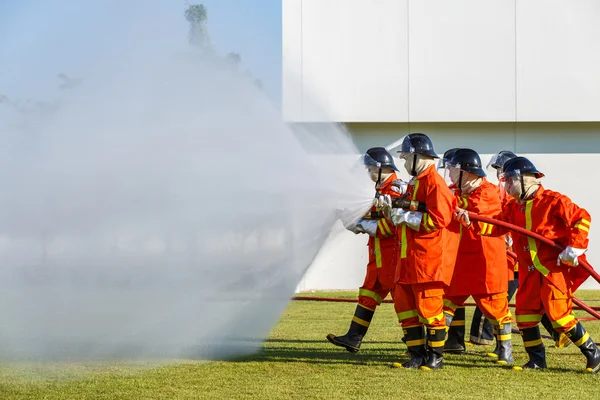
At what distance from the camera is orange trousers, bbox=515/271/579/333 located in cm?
884

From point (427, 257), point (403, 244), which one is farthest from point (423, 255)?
point (403, 244)

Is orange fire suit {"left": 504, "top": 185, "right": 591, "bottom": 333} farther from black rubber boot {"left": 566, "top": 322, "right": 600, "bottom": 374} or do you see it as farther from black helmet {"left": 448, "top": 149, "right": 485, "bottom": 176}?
black helmet {"left": 448, "top": 149, "right": 485, "bottom": 176}

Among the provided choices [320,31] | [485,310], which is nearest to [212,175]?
[485,310]

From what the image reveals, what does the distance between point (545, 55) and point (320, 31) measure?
5.32 meters

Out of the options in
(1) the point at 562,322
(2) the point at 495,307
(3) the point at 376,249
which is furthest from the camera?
(3) the point at 376,249

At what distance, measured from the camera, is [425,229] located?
8.80 m

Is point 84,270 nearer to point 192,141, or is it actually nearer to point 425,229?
point 192,141

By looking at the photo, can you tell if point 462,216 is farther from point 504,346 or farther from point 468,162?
point 504,346

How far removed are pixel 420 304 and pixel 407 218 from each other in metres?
0.91

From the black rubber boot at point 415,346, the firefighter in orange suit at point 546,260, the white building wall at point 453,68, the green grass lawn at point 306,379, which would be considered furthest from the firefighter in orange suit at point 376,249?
the white building wall at point 453,68

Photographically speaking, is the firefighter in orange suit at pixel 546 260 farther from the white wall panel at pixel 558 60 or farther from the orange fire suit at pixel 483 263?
the white wall panel at pixel 558 60

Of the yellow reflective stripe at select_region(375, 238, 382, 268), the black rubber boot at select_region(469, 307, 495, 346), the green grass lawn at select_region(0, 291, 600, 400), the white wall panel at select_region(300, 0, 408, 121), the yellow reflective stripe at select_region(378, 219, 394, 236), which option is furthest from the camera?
the white wall panel at select_region(300, 0, 408, 121)

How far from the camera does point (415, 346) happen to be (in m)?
9.17

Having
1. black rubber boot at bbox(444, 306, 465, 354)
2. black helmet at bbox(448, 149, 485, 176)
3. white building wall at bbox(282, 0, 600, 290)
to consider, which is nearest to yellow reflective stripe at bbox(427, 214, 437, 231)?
black helmet at bbox(448, 149, 485, 176)
